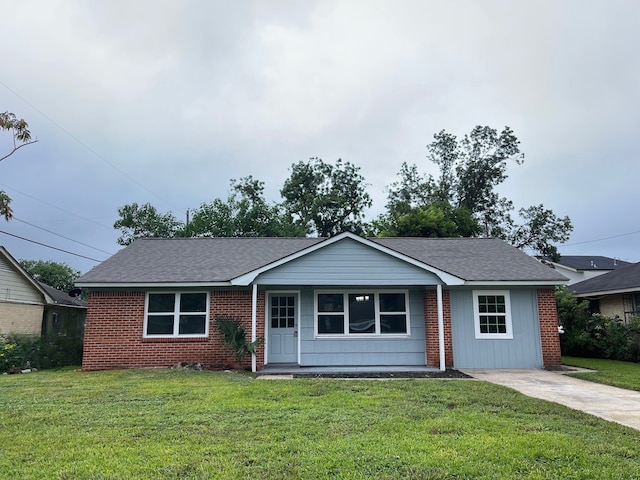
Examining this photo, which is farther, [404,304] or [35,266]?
[35,266]

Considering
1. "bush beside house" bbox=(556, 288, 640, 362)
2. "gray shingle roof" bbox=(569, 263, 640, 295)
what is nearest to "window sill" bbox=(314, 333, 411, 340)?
"bush beside house" bbox=(556, 288, 640, 362)

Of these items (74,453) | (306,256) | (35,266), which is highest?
(35,266)

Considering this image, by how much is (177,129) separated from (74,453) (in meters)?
16.2

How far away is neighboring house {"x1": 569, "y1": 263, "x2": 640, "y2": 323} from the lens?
53.0ft

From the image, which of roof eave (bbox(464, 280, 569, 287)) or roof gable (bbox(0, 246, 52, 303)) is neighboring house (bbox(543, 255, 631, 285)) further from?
roof gable (bbox(0, 246, 52, 303))

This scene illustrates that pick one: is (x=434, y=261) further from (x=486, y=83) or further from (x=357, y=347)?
(x=486, y=83)

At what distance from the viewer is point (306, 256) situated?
12.1m

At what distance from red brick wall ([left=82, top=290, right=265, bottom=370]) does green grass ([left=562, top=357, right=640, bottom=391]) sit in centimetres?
845

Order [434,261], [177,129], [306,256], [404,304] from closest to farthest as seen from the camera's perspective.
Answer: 1. [306,256]
2. [404,304]
3. [434,261]
4. [177,129]

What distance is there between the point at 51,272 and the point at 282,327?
5051 cm

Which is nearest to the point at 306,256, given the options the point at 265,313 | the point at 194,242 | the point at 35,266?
the point at 265,313

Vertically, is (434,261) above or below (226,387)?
above

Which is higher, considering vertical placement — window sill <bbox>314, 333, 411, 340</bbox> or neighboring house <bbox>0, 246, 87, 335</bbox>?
neighboring house <bbox>0, 246, 87, 335</bbox>

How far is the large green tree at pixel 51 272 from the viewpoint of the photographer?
170 feet
